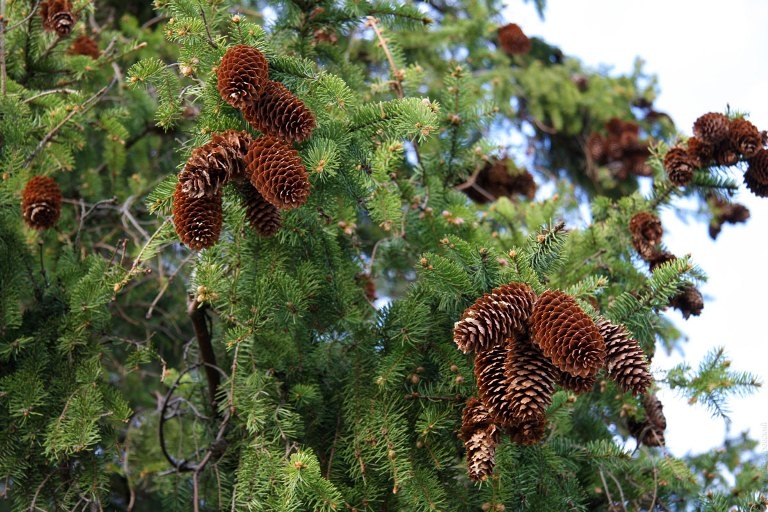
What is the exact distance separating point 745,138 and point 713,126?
10 centimetres

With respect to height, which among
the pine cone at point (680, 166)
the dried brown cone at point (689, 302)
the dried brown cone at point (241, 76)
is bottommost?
the dried brown cone at point (241, 76)

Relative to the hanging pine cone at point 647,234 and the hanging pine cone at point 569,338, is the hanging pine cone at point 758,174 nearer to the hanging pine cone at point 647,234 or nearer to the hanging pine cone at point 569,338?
the hanging pine cone at point 647,234

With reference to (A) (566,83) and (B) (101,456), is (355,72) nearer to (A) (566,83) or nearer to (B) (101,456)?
(B) (101,456)

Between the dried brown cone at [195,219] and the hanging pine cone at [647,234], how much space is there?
1308 millimetres

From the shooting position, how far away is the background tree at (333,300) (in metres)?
1.75

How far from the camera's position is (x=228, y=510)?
2209mm

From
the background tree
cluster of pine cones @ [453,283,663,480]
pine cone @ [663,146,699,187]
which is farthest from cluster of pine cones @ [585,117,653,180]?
cluster of pine cones @ [453,283,663,480]

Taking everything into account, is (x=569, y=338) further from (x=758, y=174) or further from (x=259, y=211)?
(x=758, y=174)

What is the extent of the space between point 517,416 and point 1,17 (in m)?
2.07

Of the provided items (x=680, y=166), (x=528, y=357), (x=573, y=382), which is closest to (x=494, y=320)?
(x=528, y=357)

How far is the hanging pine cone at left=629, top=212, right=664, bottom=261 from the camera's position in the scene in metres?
2.39

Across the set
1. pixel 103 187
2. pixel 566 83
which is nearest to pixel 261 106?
pixel 103 187

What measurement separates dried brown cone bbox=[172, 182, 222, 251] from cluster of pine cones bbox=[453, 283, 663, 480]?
0.59 m

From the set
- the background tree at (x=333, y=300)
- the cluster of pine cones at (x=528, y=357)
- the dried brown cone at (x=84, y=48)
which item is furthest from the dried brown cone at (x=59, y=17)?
the cluster of pine cones at (x=528, y=357)
